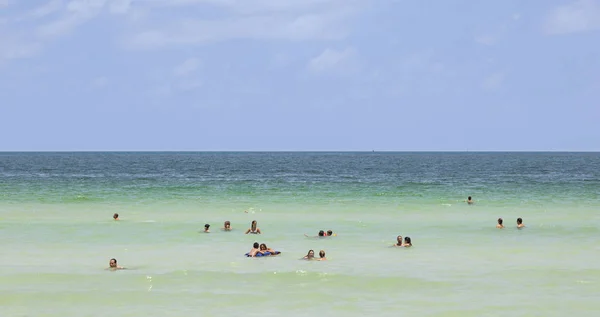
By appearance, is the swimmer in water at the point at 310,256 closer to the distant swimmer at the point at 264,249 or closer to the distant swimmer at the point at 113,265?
the distant swimmer at the point at 264,249

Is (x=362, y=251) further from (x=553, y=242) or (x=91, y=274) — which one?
(x=91, y=274)

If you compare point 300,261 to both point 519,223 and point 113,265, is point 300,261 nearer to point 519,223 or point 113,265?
point 113,265

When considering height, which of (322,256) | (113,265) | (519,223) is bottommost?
(113,265)

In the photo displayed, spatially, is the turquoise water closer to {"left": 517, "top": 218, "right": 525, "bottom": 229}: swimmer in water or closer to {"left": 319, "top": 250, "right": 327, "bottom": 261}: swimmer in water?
{"left": 319, "top": 250, "right": 327, "bottom": 261}: swimmer in water

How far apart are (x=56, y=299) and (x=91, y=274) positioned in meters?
4.08

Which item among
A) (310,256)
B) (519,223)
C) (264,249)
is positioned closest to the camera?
(310,256)

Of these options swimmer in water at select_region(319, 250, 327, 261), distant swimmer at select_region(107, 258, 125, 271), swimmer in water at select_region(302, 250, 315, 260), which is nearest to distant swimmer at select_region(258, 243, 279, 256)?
swimmer in water at select_region(302, 250, 315, 260)

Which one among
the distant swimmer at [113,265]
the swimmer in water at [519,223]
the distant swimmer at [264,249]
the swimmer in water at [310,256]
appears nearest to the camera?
the distant swimmer at [113,265]

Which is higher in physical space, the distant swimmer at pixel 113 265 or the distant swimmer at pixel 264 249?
the distant swimmer at pixel 264 249

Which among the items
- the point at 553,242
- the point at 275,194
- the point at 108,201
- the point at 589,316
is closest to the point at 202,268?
the point at 589,316

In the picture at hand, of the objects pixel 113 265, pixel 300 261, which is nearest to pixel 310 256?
pixel 300 261

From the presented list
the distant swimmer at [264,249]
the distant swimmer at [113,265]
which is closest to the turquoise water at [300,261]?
the distant swimmer at [113,265]

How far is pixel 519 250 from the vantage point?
35.5 metres

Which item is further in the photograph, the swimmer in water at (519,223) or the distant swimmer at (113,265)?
the swimmer in water at (519,223)
